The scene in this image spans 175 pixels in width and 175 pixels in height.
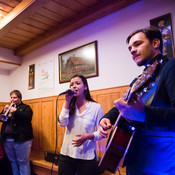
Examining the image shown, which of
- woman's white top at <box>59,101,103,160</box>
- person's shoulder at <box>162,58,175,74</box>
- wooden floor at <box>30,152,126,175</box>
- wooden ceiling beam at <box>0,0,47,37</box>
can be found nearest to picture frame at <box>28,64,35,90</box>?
wooden ceiling beam at <box>0,0,47,37</box>

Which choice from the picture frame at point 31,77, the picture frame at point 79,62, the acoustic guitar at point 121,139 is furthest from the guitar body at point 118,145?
the picture frame at point 31,77

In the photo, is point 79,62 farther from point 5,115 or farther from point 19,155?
point 19,155

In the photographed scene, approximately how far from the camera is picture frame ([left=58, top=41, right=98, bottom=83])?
3.24m

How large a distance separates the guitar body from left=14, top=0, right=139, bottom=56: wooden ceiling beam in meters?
2.35

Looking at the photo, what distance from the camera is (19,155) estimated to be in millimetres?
3145

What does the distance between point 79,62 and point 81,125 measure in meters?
1.95

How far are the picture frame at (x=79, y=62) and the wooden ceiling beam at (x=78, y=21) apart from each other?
433mm

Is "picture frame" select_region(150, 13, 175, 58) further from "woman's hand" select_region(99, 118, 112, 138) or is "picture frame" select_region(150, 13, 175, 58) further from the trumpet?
the trumpet

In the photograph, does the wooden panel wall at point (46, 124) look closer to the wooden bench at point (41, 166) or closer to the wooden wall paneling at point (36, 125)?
the wooden wall paneling at point (36, 125)

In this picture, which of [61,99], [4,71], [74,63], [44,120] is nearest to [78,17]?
[74,63]

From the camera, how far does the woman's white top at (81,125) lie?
1678mm

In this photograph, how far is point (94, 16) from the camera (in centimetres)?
313

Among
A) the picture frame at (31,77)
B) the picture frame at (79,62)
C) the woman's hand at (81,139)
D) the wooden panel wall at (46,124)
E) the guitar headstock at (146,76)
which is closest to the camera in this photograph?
the guitar headstock at (146,76)

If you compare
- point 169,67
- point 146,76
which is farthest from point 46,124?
point 169,67
